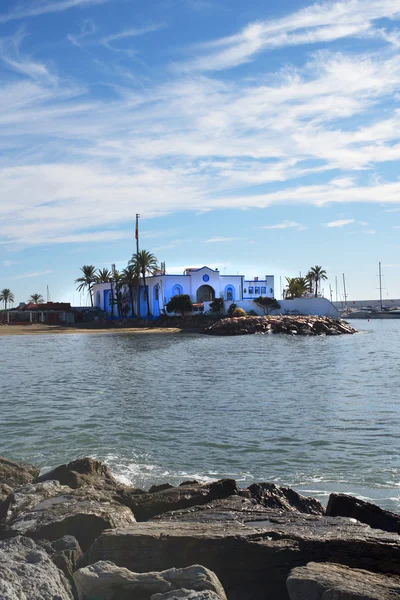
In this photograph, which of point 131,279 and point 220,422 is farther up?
point 131,279

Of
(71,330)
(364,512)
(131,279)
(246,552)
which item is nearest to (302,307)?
(131,279)

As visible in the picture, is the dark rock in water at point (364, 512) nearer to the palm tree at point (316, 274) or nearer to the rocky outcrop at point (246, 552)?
the rocky outcrop at point (246, 552)

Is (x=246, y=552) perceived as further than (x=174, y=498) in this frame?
No

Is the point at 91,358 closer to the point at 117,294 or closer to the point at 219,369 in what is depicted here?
the point at 219,369

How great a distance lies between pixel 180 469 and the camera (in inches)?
497

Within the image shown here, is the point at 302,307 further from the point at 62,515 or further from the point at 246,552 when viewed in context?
the point at 246,552

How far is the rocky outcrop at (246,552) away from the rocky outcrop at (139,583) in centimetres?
63

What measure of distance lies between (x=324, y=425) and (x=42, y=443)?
292 inches

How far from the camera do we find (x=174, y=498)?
845cm

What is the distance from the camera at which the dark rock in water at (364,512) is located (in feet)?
24.3

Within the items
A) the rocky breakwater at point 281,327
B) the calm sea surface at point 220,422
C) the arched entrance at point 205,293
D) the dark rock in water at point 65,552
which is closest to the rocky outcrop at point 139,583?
the dark rock in water at point 65,552

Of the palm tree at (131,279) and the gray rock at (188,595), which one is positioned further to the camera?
the palm tree at (131,279)

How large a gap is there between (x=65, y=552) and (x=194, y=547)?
4.30ft

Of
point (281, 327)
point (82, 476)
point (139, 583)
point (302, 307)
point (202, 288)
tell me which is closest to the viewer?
point (139, 583)
